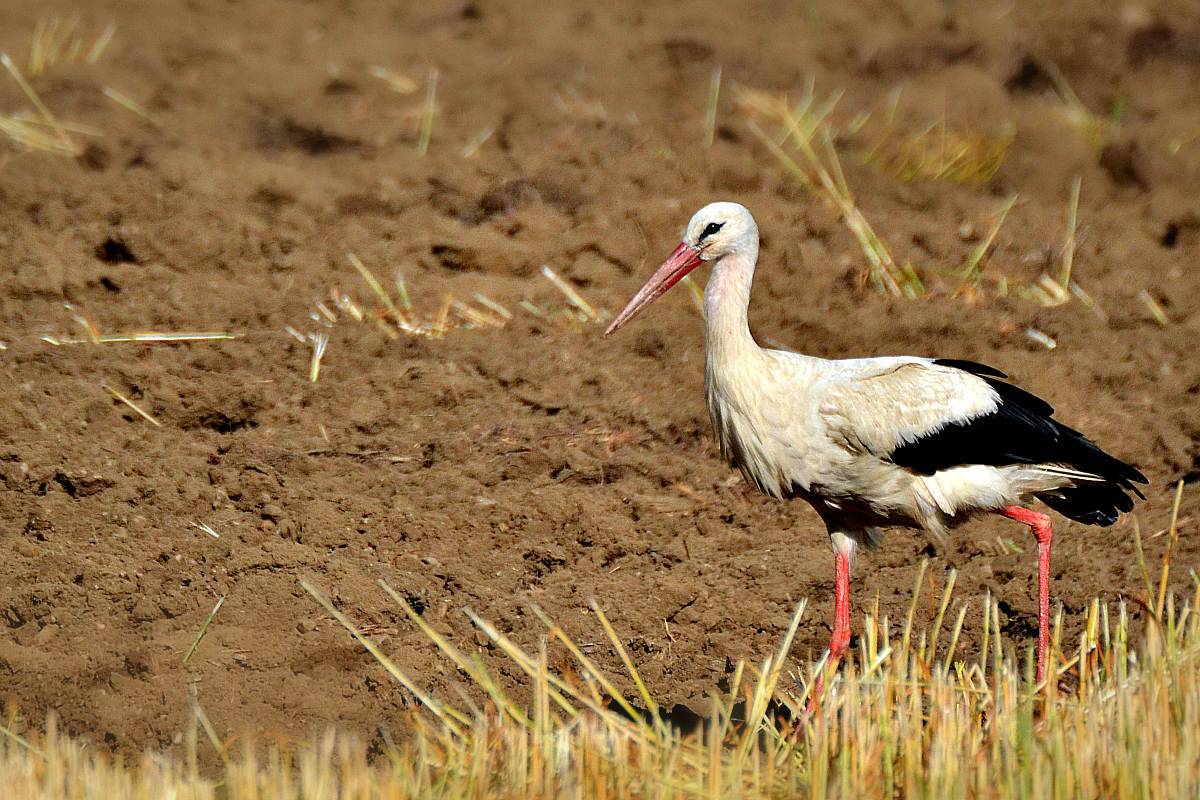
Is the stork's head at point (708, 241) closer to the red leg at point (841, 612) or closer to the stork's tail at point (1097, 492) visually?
the red leg at point (841, 612)

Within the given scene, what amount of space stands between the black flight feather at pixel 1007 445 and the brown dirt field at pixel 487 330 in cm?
65

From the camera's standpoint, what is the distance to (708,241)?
15.5ft

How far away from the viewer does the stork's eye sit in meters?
4.71

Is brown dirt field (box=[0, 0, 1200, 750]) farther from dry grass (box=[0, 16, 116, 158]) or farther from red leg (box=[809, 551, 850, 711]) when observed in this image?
red leg (box=[809, 551, 850, 711])

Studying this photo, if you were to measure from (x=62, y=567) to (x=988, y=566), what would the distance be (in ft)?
11.4

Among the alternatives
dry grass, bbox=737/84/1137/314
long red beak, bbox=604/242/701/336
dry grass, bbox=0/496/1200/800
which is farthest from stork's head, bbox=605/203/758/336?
dry grass, bbox=737/84/1137/314

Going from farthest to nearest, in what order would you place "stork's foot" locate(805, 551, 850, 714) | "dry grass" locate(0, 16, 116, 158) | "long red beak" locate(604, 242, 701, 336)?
"dry grass" locate(0, 16, 116, 158)
"long red beak" locate(604, 242, 701, 336)
"stork's foot" locate(805, 551, 850, 714)

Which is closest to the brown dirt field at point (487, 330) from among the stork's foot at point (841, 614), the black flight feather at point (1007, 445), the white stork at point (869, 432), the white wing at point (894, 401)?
the stork's foot at point (841, 614)

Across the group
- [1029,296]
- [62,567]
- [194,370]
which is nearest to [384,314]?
[194,370]

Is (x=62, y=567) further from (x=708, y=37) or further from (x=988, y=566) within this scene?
(x=708, y=37)

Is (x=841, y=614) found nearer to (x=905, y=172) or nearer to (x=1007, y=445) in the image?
(x=1007, y=445)

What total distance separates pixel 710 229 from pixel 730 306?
0.31 meters

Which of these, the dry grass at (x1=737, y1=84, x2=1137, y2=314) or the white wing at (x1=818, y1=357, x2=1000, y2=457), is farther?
the dry grass at (x1=737, y1=84, x2=1137, y2=314)

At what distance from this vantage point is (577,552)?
5.25 meters
